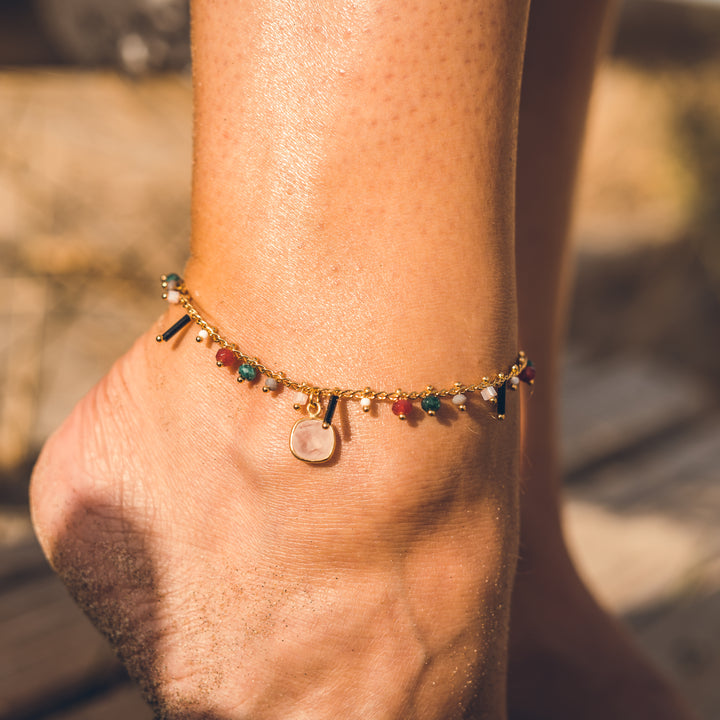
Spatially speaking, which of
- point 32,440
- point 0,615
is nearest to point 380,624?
point 0,615

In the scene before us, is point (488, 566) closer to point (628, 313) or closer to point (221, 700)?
point (221, 700)

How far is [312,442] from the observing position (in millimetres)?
760

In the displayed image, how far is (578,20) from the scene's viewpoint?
3.71ft

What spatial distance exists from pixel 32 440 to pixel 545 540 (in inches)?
62.8

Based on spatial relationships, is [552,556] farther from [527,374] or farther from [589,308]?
[589,308]

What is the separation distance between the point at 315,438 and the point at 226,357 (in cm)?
13

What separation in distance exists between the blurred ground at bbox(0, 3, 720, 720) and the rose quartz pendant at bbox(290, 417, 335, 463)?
0.72m

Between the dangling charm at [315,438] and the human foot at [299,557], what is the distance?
2 centimetres

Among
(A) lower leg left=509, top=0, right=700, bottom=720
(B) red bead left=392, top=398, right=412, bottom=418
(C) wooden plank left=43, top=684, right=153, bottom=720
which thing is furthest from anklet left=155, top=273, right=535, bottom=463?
(C) wooden plank left=43, top=684, right=153, bottom=720

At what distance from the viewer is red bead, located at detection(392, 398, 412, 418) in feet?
2.47

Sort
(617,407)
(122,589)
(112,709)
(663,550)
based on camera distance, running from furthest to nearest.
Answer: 1. (617,407)
2. (663,550)
3. (112,709)
4. (122,589)

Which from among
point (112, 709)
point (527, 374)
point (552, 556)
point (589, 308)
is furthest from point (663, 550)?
point (589, 308)

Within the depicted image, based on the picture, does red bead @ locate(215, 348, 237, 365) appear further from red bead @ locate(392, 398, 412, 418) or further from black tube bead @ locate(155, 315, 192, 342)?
red bead @ locate(392, 398, 412, 418)

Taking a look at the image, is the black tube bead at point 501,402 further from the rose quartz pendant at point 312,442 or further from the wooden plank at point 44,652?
the wooden plank at point 44,652
